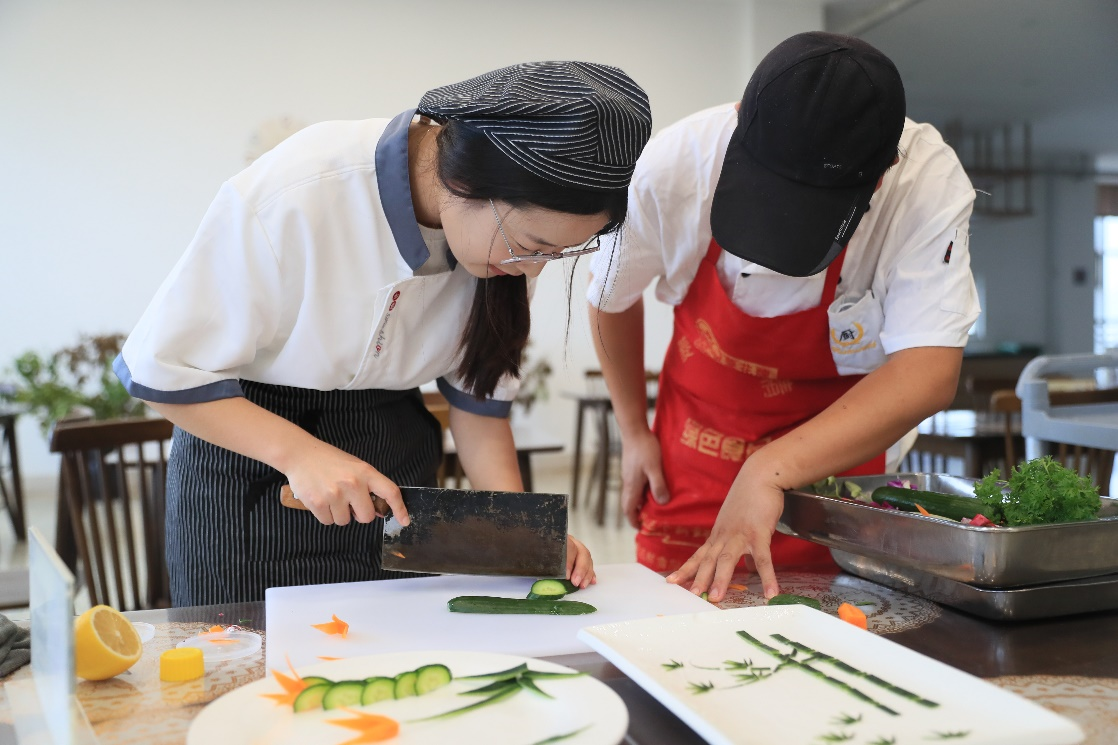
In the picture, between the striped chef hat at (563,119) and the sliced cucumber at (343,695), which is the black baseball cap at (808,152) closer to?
the striped chef hat at (563,119)

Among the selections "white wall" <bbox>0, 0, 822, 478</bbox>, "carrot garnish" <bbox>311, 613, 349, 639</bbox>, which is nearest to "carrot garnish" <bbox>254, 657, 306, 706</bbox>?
"carrot garnish" <bbox>311, 613, 349, 639</bbox>

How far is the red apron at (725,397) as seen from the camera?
1.54m

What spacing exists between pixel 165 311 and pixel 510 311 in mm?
459

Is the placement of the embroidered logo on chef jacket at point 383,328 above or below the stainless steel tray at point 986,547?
above

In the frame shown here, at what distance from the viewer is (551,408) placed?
7.36 metres

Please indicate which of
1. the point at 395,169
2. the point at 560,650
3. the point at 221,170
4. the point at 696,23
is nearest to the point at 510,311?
the point at 395,169

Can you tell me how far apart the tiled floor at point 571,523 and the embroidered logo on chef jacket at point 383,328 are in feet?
8.48

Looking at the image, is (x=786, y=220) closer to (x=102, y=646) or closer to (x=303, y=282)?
(x=303, y=282)

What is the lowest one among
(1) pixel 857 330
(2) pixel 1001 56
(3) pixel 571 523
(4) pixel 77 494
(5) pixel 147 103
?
(3) pixel 571 523

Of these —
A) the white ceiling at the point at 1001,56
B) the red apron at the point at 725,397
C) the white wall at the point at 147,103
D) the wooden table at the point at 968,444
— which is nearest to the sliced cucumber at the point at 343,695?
the red apron at the point at 725,397

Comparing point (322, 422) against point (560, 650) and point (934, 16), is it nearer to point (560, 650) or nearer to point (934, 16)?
point (560, 650)

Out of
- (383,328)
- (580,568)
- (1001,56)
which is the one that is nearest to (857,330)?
Result: (580,568)

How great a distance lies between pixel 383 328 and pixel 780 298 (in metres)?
0.66

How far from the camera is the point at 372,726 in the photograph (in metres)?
0.71
